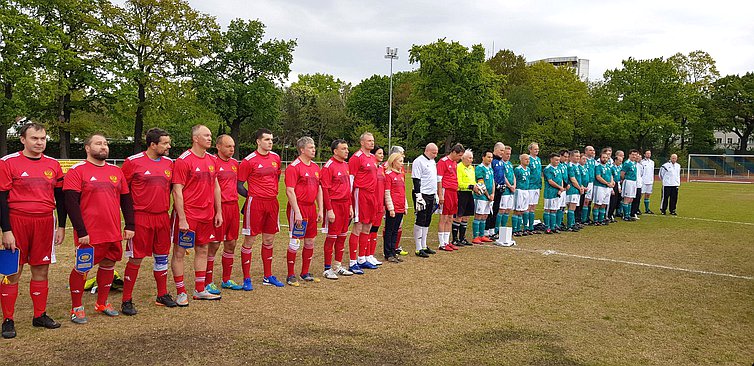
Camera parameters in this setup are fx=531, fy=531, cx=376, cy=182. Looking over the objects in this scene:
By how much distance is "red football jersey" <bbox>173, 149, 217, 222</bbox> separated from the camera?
20.5 feet

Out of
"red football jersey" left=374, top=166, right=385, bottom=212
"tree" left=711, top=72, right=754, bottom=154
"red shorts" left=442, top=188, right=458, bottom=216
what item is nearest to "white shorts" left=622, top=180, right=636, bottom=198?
"red shorts" left=442, top=188, right=458, bottom=216

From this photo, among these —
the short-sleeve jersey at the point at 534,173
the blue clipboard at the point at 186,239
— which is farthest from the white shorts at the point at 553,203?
the blue clipboard at the point at 186,239

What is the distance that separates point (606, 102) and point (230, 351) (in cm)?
5673

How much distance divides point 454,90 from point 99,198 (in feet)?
155

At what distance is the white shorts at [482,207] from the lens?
11.4 m

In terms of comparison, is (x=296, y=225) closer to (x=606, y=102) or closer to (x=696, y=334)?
(x=696, y=334)

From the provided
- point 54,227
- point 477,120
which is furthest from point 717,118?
point 54,227

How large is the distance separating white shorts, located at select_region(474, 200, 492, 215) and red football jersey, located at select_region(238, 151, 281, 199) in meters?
5.39

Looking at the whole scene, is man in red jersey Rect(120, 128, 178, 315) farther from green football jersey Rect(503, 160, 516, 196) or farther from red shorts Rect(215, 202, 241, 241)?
green football jersey Rect(503, 160, 516, 196)

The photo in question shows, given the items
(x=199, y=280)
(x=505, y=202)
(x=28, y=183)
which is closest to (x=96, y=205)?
(x=28, y=183)

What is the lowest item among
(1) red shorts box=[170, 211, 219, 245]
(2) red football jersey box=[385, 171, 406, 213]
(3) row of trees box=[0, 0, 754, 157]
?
(1) red shorts box=[170, 211, 219, 245]

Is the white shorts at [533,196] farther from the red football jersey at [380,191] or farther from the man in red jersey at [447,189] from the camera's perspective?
the red football jersey at [380,191]

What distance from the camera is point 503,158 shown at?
1212cm

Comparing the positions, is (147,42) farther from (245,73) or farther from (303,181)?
(303,181)
